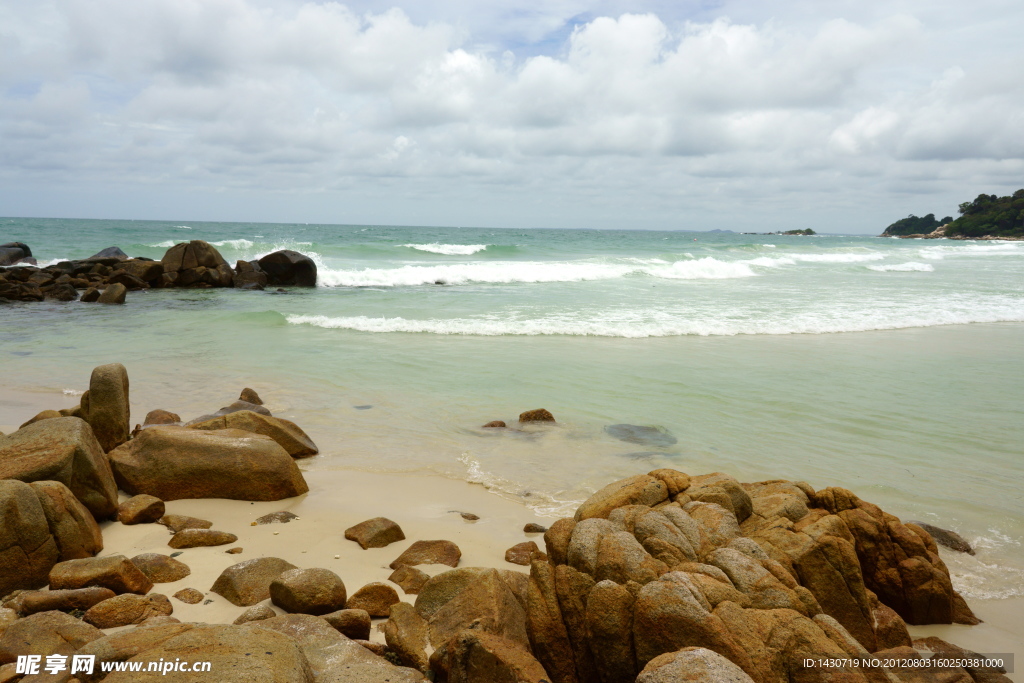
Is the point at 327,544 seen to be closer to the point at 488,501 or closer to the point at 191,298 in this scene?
the point at 488,501

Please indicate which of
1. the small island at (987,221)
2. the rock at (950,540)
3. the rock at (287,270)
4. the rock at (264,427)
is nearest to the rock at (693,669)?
the rock at (950,540)

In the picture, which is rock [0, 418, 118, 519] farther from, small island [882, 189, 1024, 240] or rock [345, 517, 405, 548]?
small island [882, 189, 1024, 240]

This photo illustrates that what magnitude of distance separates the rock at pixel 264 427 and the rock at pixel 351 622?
2.80 m

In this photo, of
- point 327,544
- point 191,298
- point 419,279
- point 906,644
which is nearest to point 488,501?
point 327,544

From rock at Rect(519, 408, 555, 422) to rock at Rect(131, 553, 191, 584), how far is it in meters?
4.06

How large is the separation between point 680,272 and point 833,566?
28.4 metres

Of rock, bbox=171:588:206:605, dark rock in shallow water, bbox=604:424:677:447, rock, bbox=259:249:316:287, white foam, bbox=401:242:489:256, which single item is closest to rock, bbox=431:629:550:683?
rock, bbox=171:588:206:605

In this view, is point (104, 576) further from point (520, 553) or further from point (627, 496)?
point (627, 496)

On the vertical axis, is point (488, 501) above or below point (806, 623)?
below

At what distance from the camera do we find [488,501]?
5.21 metres

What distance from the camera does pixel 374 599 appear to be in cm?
351

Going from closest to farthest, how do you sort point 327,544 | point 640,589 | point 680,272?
point 640,589, point 327,544, point 680,272

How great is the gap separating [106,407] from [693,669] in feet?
17.2

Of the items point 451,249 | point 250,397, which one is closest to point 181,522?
point 250,397
